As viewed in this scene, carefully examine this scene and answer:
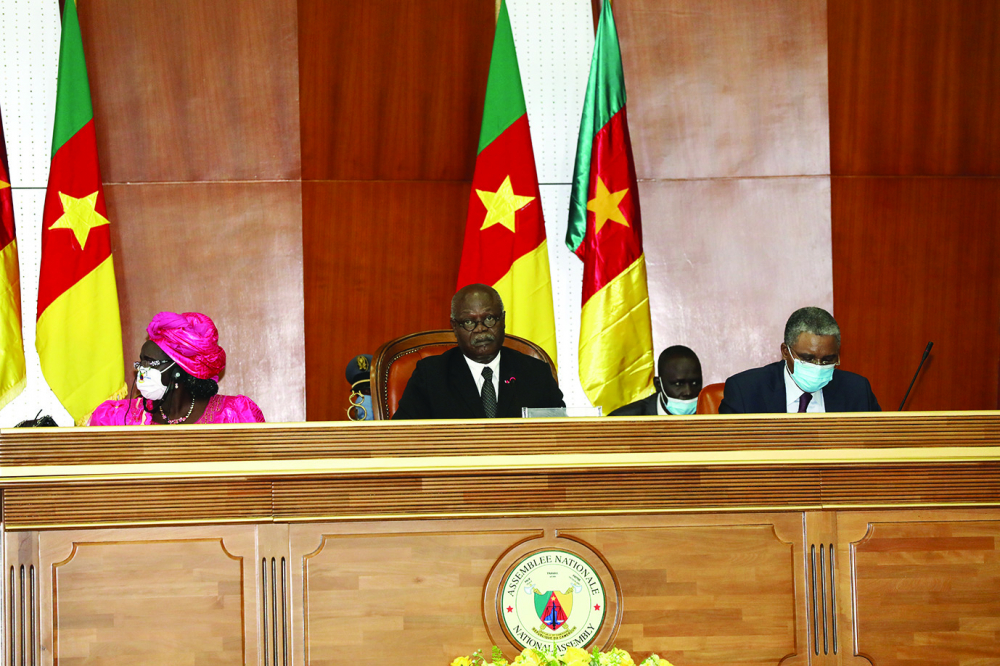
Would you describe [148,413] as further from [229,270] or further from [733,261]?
[733,261]

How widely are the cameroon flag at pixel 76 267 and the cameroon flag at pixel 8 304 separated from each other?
12 cm

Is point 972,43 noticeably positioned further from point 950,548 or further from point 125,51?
point 125,51

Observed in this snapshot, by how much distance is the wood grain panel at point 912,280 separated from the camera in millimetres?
4309

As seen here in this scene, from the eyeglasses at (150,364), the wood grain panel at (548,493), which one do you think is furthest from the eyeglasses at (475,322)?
the wood grain panel at (548,493)

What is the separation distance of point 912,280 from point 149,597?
12.4 ft

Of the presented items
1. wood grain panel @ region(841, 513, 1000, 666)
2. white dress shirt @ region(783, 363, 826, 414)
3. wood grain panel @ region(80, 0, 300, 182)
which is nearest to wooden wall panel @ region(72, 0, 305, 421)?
wood grain panel @ region(80, 0, 300, 182)

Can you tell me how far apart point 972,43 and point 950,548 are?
3.32m

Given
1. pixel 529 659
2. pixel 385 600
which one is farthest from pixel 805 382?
pixel 529 659

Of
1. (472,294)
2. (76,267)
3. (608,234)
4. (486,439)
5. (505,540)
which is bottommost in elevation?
(505,540)

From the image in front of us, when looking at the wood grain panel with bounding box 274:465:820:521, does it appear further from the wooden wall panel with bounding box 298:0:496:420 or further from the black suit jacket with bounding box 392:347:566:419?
the wooden wall panel with bounding box 298:0:496:420

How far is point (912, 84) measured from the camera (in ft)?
14.1

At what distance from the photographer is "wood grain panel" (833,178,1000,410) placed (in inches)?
170

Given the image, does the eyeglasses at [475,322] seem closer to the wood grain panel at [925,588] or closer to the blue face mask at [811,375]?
the blue face mask at [811,375]

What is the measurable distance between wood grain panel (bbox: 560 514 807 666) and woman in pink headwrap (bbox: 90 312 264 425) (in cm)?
143
